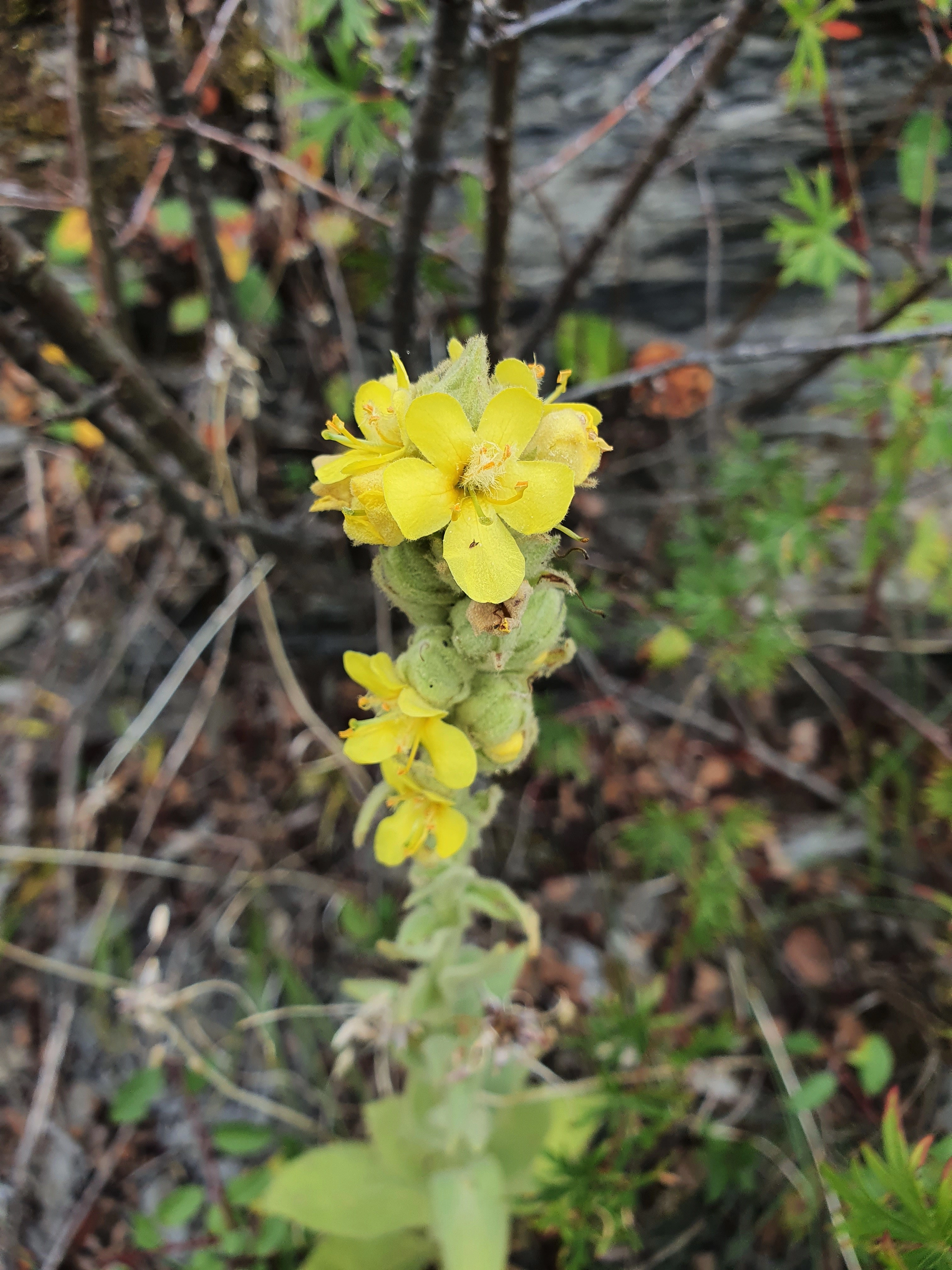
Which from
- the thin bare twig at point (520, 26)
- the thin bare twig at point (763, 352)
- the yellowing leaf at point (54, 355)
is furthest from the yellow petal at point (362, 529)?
the yellowing leaf at point (54, 355)

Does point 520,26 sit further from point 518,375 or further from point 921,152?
point 921,152

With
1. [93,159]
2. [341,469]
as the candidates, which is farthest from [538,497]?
[93,159]

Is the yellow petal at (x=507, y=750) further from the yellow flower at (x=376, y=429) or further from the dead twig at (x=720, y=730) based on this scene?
the dead twig at (x=720, y=730)

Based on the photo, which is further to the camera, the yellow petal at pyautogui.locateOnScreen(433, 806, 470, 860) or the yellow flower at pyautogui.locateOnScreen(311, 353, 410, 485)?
the yellow petal at pyautogui.locateOnScreen(433, 806, 470, 860)

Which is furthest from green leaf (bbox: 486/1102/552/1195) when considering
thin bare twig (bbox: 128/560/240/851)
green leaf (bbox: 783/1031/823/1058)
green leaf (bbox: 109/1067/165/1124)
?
thin bare twig (bbox: 128/560/240/851)

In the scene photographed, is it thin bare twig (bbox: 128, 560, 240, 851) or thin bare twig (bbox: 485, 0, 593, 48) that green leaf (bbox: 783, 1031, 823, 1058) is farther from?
thin bare twig (bbox: 485, 0, 593, 48)

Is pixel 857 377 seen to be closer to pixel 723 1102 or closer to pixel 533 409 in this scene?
pixel 533 409
